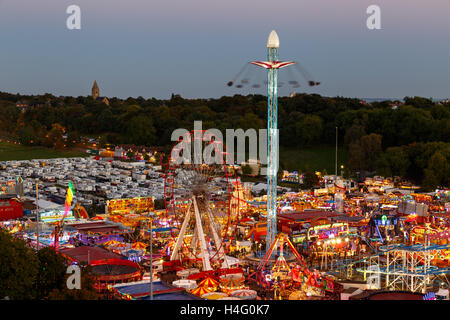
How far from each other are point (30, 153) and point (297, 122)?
124 ft

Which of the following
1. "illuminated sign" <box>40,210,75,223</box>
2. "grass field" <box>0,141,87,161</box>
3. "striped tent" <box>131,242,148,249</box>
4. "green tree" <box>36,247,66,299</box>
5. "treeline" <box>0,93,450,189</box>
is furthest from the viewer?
"grass field" <box>0,141,87,161</box>

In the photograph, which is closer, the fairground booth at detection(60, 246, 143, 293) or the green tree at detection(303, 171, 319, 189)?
the fairground booth at detection(60, 246, 143, 293)

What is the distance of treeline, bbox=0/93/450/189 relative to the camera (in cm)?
5803

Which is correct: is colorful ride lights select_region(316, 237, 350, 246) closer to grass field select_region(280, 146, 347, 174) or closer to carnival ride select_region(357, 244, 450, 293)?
carnival ride select_region(357, 244, 450, 293)

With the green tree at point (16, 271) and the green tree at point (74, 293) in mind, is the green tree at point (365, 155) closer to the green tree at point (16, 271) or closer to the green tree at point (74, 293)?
the green tree at point (74, 293)

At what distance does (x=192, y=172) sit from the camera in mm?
24188

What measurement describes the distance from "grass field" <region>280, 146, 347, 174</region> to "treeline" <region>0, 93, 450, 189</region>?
1.22 m

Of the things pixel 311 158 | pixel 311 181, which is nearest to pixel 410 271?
pixel 311 181

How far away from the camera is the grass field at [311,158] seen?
59719 mm

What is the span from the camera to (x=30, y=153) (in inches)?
3110

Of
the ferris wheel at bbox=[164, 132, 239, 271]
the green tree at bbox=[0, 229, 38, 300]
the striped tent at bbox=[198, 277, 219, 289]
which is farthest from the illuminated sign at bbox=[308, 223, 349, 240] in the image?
the green tree at bbox=[0, 229, 38, 300]

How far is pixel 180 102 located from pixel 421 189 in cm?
6156
